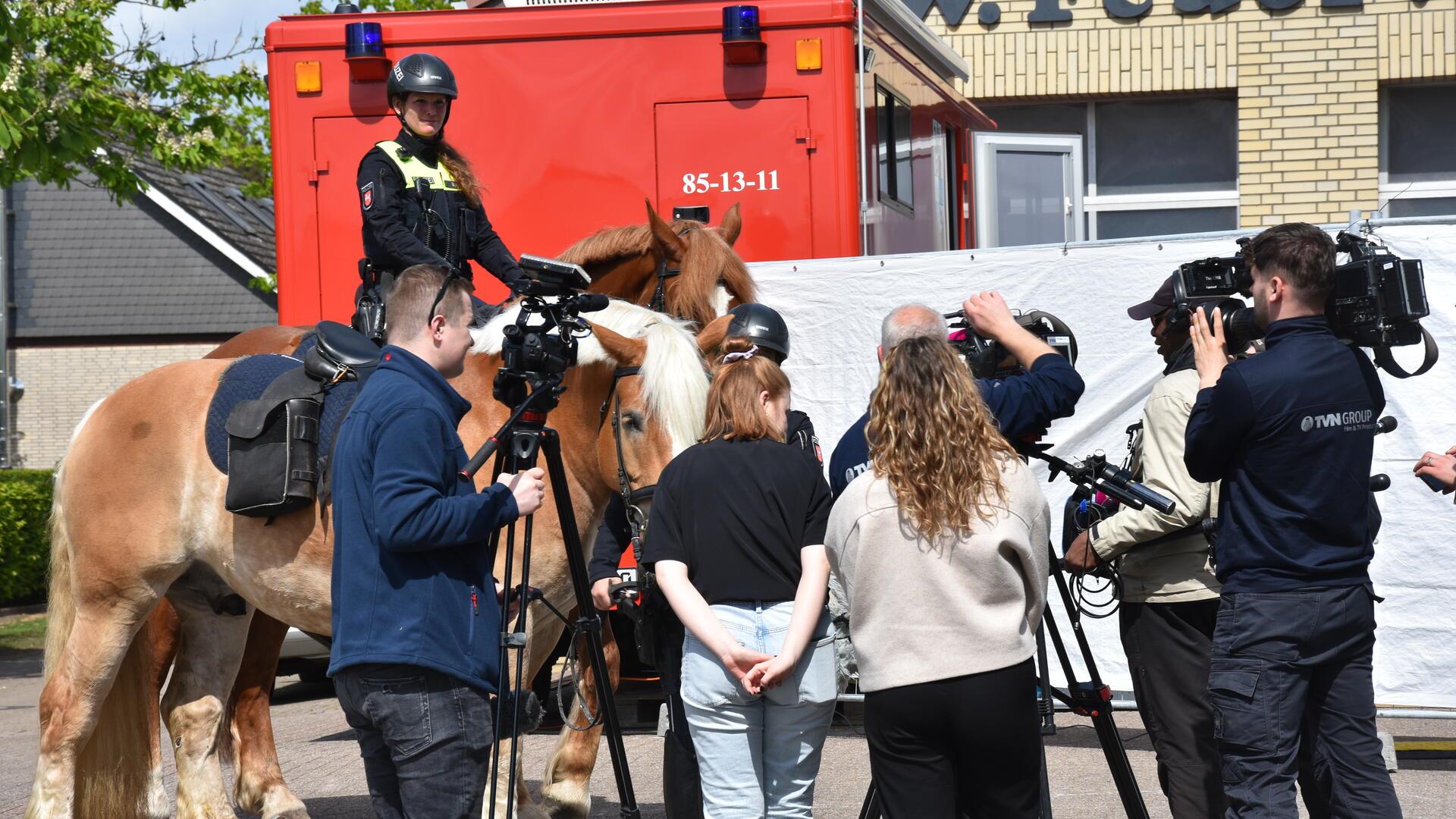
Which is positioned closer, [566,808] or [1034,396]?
[1034,396]

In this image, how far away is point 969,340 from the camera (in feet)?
14.0

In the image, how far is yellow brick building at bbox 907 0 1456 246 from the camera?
1288 cm

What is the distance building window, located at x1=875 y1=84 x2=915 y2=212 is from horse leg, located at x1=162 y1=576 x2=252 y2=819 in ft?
13.1

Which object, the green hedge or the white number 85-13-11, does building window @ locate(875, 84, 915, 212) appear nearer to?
the white number 85-13-11

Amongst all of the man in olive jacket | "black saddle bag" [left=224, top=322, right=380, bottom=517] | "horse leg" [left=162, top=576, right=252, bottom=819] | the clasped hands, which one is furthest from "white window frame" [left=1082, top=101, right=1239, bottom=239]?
the clasped hands

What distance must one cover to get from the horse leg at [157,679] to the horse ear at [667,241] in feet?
7.84

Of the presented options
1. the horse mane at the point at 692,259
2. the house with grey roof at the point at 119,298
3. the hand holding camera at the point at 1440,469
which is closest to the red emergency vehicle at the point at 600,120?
the horse mane at the point at 692,259

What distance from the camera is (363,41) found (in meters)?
7.11

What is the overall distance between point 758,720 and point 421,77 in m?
2.97

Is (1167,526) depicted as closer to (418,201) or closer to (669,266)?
(669,266)

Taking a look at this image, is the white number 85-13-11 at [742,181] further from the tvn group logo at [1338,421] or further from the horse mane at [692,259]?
the tvn group logo at [1338,421]

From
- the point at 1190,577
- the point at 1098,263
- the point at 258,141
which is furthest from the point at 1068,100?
the point at 258,141

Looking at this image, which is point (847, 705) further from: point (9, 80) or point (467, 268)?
point (9, 80)

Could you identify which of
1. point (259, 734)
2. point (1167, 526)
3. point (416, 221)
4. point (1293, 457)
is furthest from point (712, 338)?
point (259, 734)
